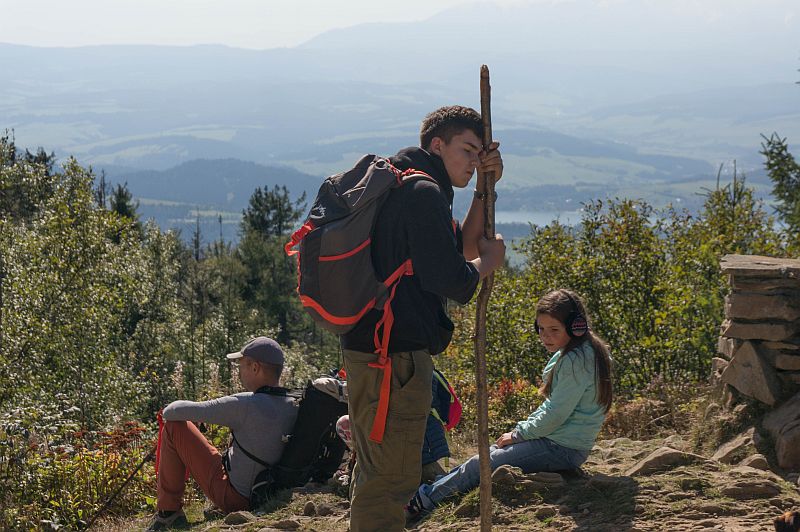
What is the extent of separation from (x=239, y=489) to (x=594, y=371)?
2.85 meters

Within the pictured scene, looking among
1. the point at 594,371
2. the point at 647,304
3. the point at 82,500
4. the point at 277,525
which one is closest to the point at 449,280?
the point at 594,371

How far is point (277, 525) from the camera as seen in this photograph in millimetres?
6113

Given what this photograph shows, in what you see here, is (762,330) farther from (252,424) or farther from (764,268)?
(252,424)

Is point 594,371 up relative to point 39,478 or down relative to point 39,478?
up

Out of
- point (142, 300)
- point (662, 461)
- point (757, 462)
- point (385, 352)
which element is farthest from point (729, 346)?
point (142, 300)

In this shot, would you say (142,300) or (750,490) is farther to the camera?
(142,300)

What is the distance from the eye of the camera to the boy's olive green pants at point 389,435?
4109 millimetres

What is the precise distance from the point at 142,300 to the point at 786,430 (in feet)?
77.4

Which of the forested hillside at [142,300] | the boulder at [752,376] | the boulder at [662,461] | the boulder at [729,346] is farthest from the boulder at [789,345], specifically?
the boulder at [662,461]

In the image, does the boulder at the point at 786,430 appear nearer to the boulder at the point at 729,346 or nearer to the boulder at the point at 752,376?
the boulder at the point at 752,376

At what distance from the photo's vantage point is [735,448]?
7047 mm

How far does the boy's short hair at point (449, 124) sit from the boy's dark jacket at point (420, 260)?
106 mm

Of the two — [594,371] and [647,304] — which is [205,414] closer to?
[594,371]

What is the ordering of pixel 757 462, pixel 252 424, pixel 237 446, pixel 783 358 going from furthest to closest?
pixel 783 358
pixel 237 446
pixel 252 424
pixel 757 462
